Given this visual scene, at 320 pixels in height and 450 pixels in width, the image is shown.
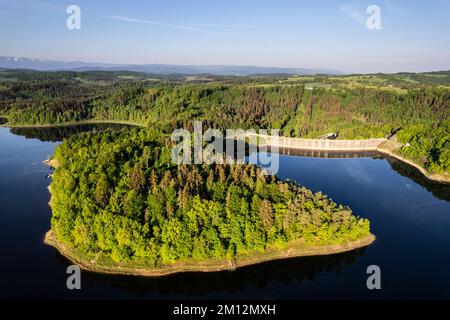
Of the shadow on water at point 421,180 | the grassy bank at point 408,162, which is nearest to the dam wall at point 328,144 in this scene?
the grassy bank at point 408,162

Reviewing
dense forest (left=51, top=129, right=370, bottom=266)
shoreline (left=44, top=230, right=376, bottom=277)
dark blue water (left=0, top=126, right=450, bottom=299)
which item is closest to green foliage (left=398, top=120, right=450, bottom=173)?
dark blue water (left=0, top=126, right=450, bottom=299)

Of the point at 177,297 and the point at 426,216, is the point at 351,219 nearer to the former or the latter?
the point at 426,216

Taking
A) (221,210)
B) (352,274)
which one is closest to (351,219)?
(352,274)

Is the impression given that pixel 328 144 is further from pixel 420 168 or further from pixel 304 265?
pixel 304 265

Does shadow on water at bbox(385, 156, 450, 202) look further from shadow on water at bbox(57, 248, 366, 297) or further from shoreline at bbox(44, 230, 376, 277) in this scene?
shadow on water at bbox(57, 248, 366, 297)

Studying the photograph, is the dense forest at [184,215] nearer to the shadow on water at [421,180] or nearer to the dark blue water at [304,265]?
the dark blue water at [304,265]

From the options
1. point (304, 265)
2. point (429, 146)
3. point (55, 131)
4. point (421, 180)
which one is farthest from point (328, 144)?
point (55, 131)
